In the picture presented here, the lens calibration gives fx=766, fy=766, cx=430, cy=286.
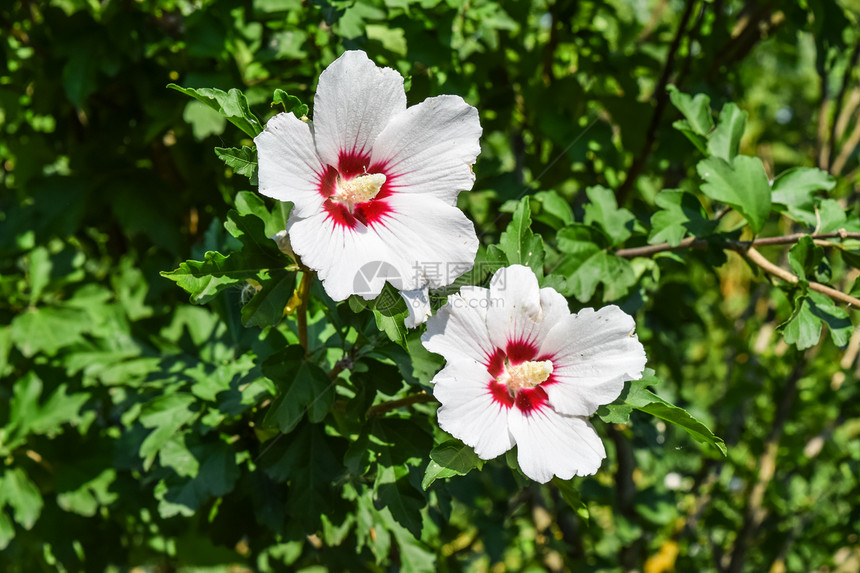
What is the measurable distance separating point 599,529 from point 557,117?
1588 millimetres

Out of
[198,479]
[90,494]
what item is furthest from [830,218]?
[90,494]

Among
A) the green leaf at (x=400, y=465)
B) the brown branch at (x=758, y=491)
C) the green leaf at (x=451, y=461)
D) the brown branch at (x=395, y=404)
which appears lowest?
the brown branch at (x=758, y=491)

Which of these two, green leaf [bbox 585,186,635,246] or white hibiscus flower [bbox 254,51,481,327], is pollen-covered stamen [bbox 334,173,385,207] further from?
green leaf [bbox 585,186,635,246]

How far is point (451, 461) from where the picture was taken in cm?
111

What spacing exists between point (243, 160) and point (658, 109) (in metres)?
1.34

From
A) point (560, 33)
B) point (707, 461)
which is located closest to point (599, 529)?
point (707, 461)

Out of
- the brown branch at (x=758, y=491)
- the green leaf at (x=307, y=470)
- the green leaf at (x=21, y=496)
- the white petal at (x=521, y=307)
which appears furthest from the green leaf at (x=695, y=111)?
the green leaf at (x=21, y=496)

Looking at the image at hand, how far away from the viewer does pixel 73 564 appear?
2.02 meters

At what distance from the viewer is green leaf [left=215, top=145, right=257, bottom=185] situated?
3.56 feet

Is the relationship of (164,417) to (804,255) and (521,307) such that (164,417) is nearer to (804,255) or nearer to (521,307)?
(521,307)

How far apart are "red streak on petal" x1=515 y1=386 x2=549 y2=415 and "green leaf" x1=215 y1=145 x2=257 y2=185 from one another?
0.53 meters

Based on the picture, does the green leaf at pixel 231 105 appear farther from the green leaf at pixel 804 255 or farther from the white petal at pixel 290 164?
the green leaf at pixel 804 255

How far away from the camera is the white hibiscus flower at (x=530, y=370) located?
112 cm

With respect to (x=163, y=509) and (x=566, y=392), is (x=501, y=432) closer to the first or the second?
(x=566, y=392)
